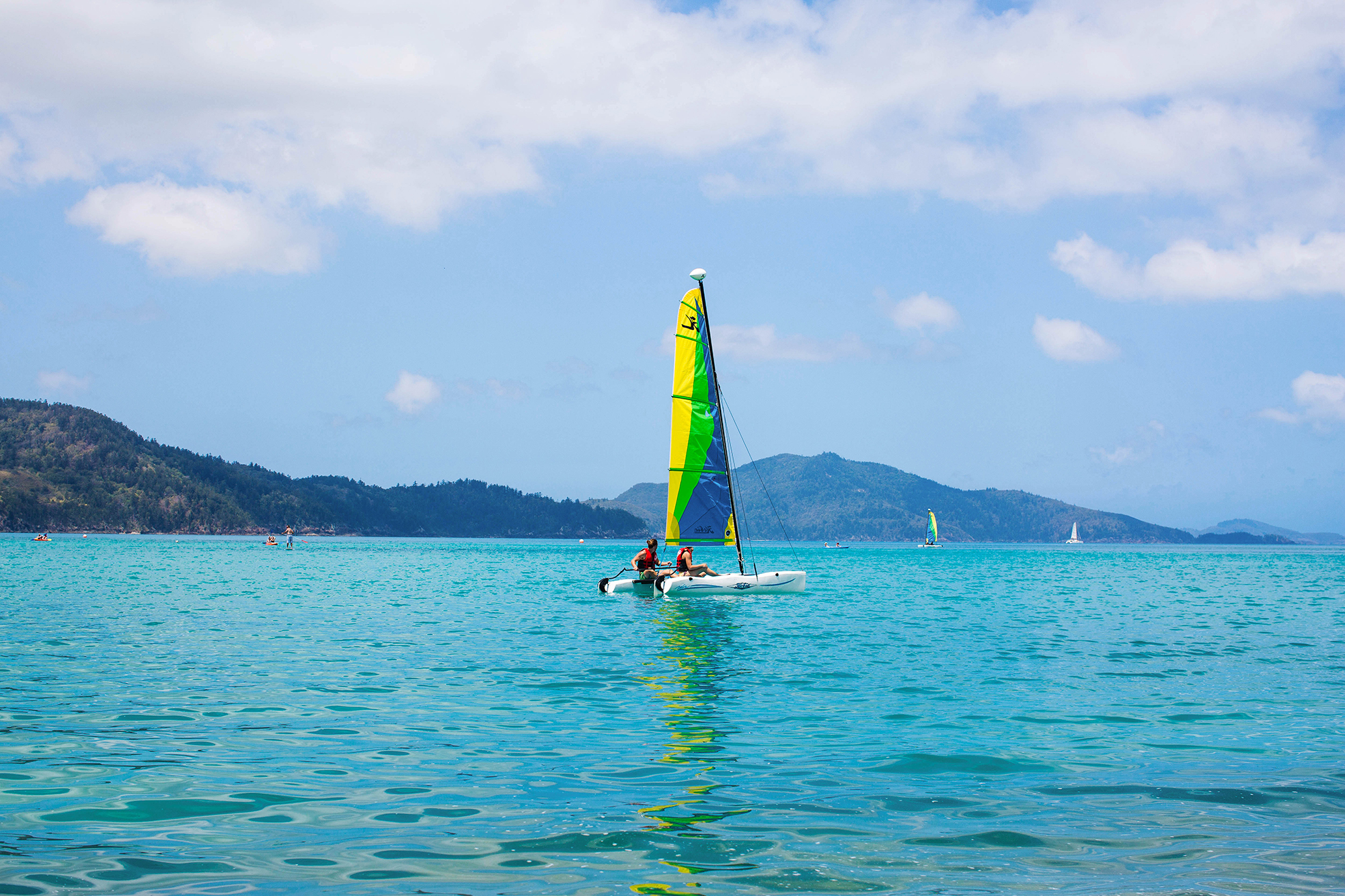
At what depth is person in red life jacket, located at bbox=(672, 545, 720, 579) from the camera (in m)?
40.3

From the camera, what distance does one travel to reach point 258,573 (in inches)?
2689

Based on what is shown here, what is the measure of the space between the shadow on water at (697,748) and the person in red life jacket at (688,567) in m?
11.4

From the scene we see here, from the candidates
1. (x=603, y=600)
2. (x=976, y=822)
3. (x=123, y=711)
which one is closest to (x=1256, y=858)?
(x=976, y=822)

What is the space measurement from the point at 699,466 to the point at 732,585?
5.53 m

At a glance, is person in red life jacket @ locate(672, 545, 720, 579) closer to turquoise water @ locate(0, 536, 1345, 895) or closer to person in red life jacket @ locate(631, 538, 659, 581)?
person in red life jacket @ locate(631, 538, 659, 581)

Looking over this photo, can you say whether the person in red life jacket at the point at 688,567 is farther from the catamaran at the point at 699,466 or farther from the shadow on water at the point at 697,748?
the shadow on water at the point at 697,748

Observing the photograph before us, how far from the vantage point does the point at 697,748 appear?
13.0 meters

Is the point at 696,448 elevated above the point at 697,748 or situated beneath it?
elevated above

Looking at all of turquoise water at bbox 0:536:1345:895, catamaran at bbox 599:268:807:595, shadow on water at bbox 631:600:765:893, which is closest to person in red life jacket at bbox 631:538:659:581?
catamaran at bbox 599:268:807:595

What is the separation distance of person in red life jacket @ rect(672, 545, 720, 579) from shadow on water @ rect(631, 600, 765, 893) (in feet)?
37.3

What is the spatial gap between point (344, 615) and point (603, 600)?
1353cm

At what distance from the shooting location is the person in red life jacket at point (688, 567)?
40.3 meters

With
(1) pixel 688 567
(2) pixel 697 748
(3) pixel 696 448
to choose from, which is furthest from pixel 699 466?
(2) pixel 697 748

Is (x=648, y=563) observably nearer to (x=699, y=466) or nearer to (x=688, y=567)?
(x=688, y=567)
